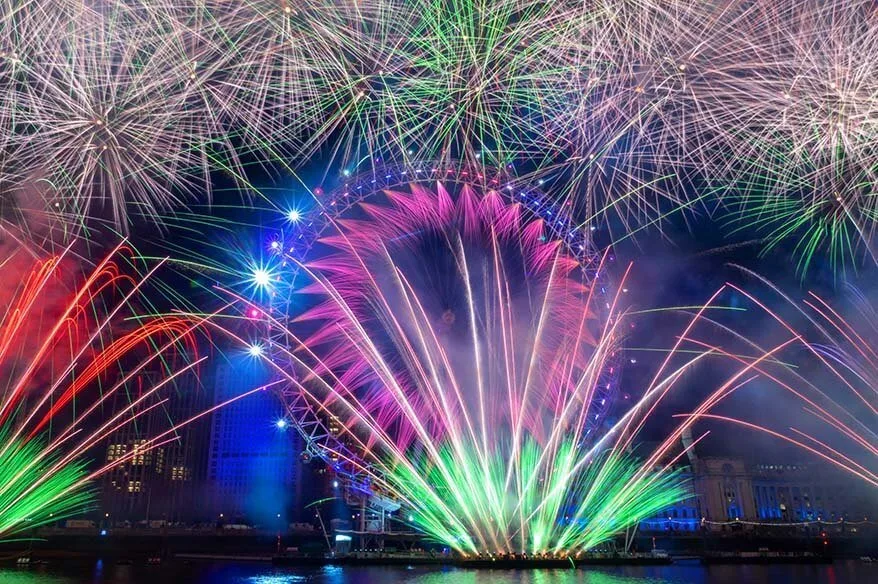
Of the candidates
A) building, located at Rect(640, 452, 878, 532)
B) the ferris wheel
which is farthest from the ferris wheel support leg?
building, located at Rect(640, 452, 878, 532)

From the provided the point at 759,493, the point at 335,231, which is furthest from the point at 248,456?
the point at 335,231

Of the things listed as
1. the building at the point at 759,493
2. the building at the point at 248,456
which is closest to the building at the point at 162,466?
the building at the point at 248,456

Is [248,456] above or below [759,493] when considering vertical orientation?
above

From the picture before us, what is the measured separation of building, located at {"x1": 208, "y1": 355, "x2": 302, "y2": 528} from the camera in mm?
124812

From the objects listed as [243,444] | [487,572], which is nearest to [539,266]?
[487,572]

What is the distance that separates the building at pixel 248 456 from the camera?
409 ft

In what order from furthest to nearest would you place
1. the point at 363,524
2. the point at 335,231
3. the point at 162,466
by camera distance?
the point at 162,466, the point at 363,524, the point at 335,231

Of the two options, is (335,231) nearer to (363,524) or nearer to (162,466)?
(363,524)

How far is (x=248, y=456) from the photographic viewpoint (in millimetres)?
137250

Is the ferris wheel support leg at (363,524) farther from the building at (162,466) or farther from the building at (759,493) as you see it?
the building at (759,493)

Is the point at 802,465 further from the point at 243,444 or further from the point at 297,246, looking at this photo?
the point at 297,246

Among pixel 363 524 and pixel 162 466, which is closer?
pixel 363 524

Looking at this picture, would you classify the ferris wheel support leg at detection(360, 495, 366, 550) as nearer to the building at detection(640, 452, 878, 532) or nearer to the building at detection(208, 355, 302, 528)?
the building at detection(208, 355, 302, 528)

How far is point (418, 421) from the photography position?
30.8 metres
